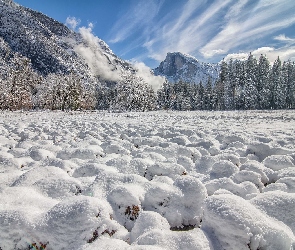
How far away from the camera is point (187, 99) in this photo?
65.7 metres

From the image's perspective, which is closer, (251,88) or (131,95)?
(251,88)

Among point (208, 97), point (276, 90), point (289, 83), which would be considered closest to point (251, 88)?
point (276, 90)

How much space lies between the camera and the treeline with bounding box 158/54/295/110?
48344 mm

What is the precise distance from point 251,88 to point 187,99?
63.7 feet

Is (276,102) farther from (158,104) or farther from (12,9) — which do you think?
(12,9)

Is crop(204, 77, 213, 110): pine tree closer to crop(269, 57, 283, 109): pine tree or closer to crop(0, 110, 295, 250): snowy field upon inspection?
crop(269, 57, 283, 109): pine tree

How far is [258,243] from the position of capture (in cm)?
142

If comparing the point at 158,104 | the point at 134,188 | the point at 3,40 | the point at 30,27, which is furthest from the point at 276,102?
the point at 30,27

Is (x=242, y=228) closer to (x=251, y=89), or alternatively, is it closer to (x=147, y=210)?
(x=147, y=210)

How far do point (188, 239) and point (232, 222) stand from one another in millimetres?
291

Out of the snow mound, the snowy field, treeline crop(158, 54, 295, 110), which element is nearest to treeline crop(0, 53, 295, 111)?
treeline crop(158, 54, 295, 110)

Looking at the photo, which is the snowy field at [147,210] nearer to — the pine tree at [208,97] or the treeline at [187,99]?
the treeline at [187,99]

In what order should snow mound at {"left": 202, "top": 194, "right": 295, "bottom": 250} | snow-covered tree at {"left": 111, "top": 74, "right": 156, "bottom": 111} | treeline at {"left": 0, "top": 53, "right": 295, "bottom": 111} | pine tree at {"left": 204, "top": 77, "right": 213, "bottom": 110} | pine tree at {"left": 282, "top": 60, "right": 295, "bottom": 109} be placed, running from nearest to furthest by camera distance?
snow mound at {"left": 202, "top": 194, "right": 295, "bottom": 250} → treeline at {"left": 0, "top": 53, "right": 295, "bottom": 111} → pine tree at {"left": 282, "top": 60, "right": 295, "bottom": 109} → snow-covered tree at {"left": 111, "top": 74, "right": 156, "bottom": 111} → pine tree at {"left": 204, "top": 77, "right": 213, "bottom": 110}

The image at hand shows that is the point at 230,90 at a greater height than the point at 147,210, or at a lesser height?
greater
